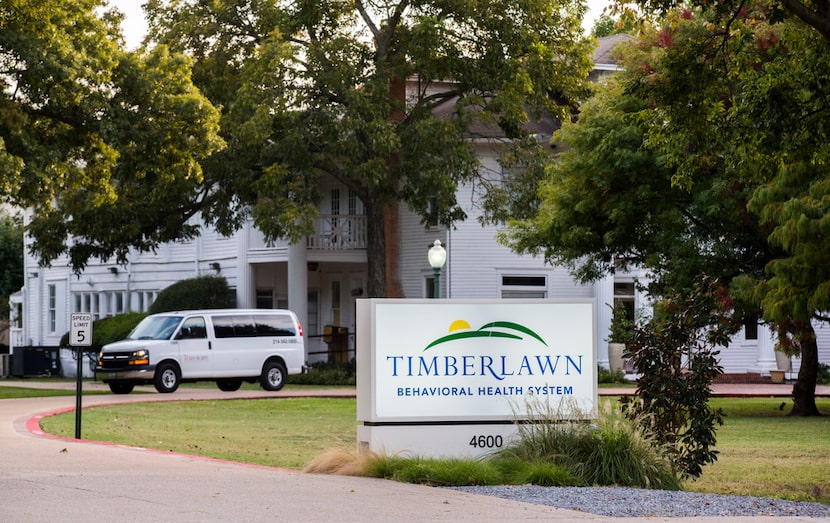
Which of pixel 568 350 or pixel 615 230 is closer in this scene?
pixel 568 350

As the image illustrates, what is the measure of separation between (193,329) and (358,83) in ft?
27.5

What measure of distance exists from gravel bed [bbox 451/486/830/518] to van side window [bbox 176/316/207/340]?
70.1 feet

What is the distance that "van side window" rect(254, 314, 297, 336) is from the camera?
111ft

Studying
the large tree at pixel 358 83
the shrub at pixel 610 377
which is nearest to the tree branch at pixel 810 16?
the large tree at pixel 358 83

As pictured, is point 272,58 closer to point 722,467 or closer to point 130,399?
point 130,399

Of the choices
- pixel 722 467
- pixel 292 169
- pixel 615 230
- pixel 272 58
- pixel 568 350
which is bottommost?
pixel 722 467

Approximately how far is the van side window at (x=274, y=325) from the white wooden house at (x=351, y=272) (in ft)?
24.8

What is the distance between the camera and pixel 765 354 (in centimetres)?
4238

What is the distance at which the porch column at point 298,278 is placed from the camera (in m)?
42.4

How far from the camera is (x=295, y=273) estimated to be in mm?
42500

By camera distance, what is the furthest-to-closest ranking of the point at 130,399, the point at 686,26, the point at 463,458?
the point at 130,399, the point at 686,26, the point at 463,458

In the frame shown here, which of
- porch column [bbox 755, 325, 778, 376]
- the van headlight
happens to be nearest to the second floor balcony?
the van headlight

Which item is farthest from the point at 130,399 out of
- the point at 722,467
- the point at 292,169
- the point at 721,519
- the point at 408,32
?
the point at 721,519

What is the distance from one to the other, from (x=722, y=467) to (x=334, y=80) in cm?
2110
